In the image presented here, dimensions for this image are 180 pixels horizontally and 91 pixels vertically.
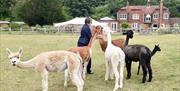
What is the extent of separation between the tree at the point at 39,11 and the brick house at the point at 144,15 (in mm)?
18753

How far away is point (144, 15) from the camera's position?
269 ft

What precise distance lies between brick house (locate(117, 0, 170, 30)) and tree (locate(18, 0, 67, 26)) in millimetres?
18753

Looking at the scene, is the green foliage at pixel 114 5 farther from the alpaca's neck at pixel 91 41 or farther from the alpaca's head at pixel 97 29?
the alpaca's neck at pixel 91 41

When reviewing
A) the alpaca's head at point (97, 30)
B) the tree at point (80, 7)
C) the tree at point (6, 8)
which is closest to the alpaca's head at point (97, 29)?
the alpaca's head at point (97, 30)

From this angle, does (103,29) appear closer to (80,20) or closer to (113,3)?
(80,20)

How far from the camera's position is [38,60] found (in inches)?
419

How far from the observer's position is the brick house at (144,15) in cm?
8069

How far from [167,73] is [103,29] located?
309cm

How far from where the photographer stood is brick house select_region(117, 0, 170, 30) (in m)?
80.7

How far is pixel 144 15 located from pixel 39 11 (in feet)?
84.8

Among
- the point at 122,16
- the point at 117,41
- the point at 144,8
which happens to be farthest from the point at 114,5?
the point at 117,41

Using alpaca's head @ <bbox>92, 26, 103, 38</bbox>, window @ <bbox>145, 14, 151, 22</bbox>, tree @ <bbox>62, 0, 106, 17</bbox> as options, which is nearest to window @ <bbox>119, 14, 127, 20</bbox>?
window @ <bbox>145, 14, 151, 22</bbox>

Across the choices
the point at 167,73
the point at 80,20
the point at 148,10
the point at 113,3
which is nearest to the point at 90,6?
the point at 113,3

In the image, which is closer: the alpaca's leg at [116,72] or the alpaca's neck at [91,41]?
the alpaca's leg at [116,72]
